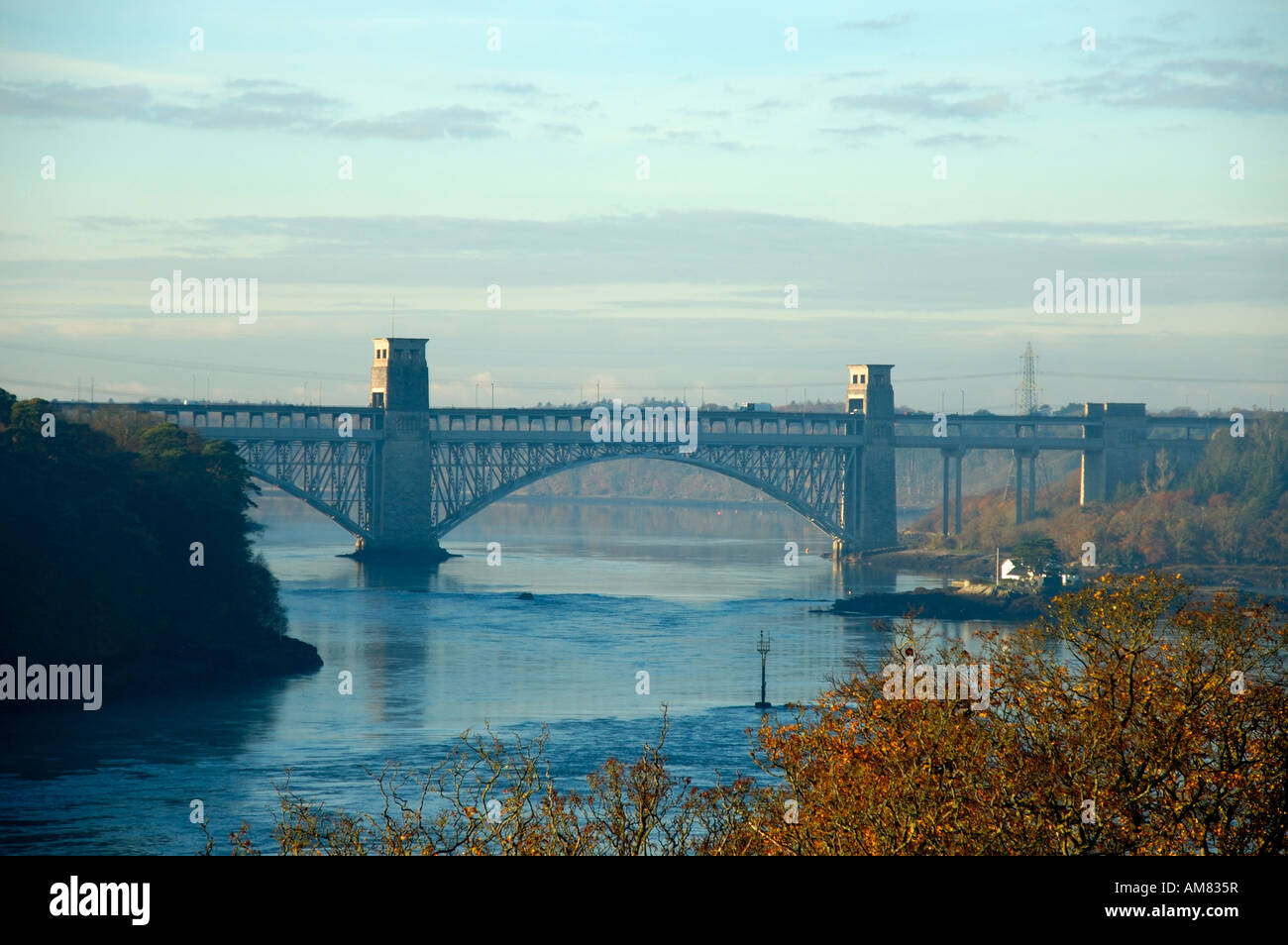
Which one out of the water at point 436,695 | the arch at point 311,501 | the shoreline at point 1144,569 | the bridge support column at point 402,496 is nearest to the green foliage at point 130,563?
the water at point 436,695

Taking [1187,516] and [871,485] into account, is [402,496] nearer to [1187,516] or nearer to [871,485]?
[871,485]

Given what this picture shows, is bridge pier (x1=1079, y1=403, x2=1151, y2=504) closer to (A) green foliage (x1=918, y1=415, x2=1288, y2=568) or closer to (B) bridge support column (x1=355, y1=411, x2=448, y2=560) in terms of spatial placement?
(A) green foliage (x1=918, y1=415, x2=1288, y2=568)

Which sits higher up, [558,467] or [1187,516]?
[558,467]

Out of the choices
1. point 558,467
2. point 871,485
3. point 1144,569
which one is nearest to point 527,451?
point 558,467

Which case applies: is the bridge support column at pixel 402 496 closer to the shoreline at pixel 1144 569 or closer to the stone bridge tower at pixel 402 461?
the stone bridge tower at pixel 402 461

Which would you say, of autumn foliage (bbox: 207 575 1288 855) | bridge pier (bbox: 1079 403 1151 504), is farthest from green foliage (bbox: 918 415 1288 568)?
autumn foliage (bbox: 207 575 1288 855)
